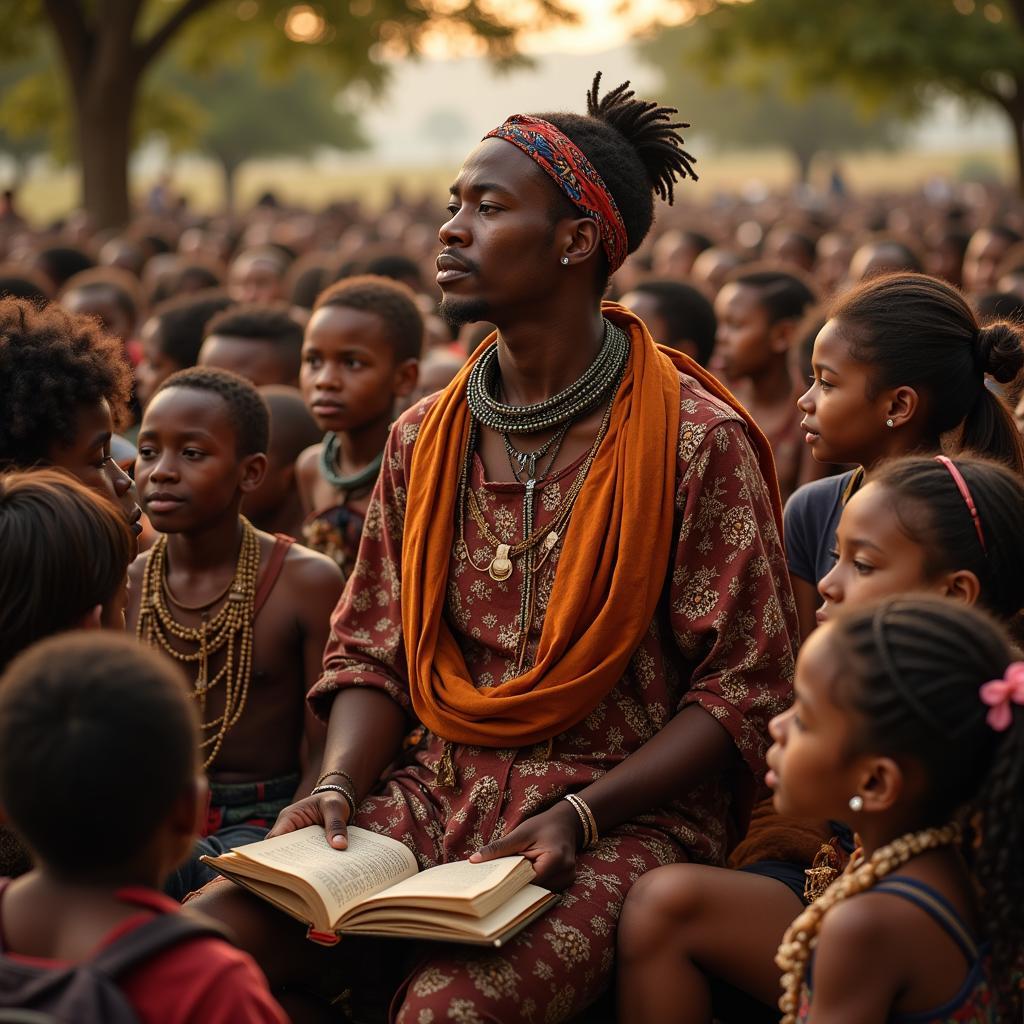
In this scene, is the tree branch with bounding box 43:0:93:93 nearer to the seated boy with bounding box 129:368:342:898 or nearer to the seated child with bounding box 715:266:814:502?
the seated child with bounding box 715:266:814:502

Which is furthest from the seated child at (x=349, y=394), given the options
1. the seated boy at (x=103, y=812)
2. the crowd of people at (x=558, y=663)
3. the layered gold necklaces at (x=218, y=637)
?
the seated boy at (x=103, y=812)

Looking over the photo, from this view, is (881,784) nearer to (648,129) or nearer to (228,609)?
(648,129)

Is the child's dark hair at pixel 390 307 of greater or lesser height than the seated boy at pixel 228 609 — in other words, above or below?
above

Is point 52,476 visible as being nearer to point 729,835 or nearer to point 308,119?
point 729,835

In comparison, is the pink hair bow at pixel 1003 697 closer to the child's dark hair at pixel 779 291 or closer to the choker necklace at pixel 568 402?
the choker necklace at pixel 568 402

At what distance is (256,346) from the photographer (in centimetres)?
623

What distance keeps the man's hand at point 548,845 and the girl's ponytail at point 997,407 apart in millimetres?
1386

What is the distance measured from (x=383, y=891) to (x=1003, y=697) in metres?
1.24

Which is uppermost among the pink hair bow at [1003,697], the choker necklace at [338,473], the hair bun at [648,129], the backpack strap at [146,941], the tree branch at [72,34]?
the tree branch at [72,34]

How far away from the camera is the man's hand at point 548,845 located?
297 cm

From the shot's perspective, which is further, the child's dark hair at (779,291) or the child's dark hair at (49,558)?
the child's dark hair at (779,291)

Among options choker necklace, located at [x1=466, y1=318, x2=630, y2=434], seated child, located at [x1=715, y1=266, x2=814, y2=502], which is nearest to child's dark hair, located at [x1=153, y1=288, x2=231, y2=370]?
seated child, located at [x1=715, y1=266, x2=814, y2=502]

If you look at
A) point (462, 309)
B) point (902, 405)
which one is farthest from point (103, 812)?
point (902, 405)

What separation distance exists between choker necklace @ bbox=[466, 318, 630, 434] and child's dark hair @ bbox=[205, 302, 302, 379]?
2.87 m
